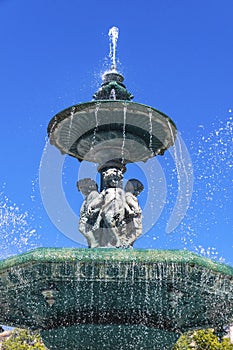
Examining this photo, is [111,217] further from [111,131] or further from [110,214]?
[111,131]

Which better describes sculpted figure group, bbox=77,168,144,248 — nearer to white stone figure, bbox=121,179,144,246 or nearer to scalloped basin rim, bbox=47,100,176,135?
white stone figure, bbox=121,179,144,246

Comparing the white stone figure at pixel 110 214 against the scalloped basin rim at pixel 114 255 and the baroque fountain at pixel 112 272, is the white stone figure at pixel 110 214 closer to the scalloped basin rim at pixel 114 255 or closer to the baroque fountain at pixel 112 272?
the baroque fountain at pixel 112 272

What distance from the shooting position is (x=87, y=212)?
9.00 m

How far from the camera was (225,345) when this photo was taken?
26531mm

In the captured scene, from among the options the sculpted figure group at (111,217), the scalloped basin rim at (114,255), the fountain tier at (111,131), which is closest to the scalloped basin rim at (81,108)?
the fountain tier at (111,131)

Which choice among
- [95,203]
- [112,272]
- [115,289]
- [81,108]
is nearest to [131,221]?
[95,203]

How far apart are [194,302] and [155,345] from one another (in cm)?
98

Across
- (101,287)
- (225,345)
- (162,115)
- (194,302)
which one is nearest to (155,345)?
(194,302)

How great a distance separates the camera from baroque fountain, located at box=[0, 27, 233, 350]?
6613 mm

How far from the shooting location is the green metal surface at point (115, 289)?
656 cm

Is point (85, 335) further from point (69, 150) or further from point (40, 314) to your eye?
point (69, 150)

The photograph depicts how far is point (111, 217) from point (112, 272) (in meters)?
2.17

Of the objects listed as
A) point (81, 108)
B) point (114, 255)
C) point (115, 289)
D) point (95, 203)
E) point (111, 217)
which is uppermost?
point (81, 108)

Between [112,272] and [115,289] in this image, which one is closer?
[112,272]
